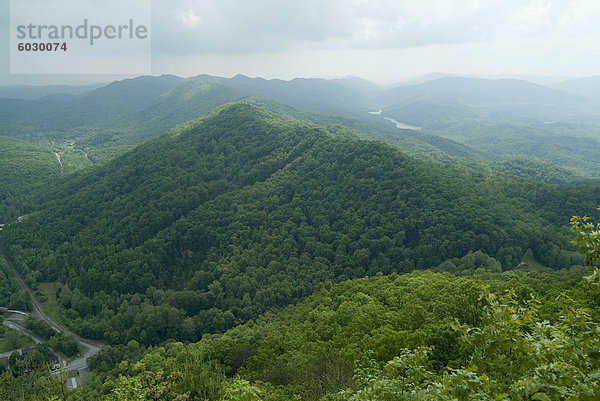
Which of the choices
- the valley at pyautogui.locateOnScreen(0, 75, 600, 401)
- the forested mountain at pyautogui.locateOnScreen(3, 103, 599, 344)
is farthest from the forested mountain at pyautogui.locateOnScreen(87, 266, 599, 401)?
the forested mountain at pyautogui.locateOnScreen(3, 103, 599, 344)

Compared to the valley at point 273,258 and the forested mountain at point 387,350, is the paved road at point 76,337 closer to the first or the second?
the valley at point 273,258

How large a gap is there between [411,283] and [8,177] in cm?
14960

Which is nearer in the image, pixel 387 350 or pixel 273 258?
pixel 387 350

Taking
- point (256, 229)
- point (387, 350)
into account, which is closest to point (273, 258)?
point (256, 229)

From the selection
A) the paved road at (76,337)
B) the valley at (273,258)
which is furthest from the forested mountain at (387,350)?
the paved road at (76,337)

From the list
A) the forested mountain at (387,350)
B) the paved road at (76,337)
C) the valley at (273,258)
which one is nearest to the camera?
the forested mountain at (387,350)

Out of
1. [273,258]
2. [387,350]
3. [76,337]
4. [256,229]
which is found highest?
[387,350]

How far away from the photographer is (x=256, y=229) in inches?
3095

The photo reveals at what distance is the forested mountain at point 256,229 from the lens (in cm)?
6269

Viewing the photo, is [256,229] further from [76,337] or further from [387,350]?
[387,350]

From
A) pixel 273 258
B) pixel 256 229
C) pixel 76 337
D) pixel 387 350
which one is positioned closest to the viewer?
pixel 387 350

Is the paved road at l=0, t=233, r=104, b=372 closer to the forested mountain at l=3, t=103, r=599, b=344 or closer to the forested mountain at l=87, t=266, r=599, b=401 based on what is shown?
the forested mountain at l=3, t=103, r=599, b=344

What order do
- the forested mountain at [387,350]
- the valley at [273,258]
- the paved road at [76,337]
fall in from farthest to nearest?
the paved road at [76,337]
the valley at [273,258]
the forested mountain at [387,350]

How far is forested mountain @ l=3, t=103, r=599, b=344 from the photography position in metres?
62.7
